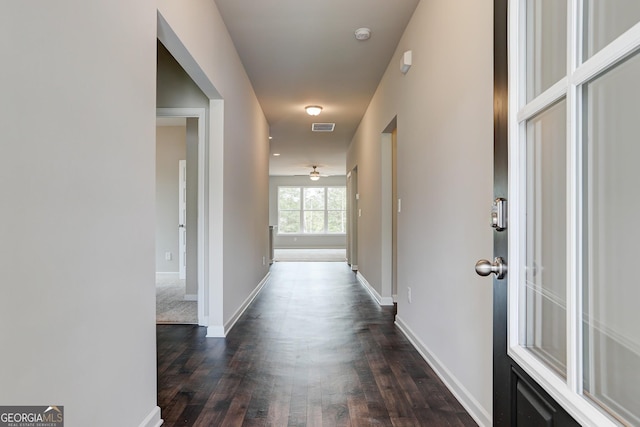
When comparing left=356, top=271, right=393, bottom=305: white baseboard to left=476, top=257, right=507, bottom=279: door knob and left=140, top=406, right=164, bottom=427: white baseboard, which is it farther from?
left=476, top=257, right=507, bottom=279: door knob

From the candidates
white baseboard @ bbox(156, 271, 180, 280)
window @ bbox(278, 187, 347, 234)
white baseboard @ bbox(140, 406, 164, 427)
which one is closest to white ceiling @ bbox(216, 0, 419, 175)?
white baseboard @ bbox(140, 406, 164, 427)

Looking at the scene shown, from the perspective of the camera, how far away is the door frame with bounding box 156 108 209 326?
355cm

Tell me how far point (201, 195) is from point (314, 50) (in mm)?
1786

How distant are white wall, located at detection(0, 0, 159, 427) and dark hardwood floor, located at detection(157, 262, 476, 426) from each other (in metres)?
0.54

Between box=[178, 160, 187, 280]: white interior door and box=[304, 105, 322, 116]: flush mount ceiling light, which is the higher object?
box=[304, 105, 322, 116]: flush mount ceiling light

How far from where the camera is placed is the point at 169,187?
6336 mm

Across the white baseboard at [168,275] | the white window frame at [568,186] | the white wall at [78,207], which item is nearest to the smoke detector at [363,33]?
the white wall at [78,207]

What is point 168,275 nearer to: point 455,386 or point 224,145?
point 224,145

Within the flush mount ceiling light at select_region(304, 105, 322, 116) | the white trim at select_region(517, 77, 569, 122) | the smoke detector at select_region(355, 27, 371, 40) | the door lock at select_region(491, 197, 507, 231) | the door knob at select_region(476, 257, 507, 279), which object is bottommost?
the door knob at select_region(476, 257, 507, 279)

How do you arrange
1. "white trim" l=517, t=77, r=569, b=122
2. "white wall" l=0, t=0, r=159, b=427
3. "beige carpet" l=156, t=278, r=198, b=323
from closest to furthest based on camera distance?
1. "white trim" l=517, t=77, r=569, b=122
2. "white wall" l=0, t=0, r=159, b=427
3. "beige carpet" l=156, t=278, r=198, b=323

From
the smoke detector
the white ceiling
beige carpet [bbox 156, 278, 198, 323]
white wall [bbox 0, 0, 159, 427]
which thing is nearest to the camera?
white wall [bbox 0, 0, 159, 427]

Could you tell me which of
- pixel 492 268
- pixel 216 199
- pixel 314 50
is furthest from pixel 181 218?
pixel 492 268

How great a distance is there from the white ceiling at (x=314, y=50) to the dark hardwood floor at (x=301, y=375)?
8.67ft

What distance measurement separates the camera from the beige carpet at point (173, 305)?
3.81 metres
